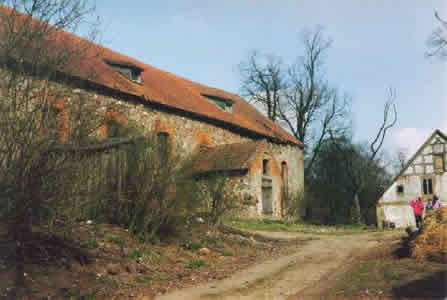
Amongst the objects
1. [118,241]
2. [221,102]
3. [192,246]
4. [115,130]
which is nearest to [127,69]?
[221,102]

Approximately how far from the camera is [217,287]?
8.49m

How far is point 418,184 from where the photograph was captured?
27.3 m

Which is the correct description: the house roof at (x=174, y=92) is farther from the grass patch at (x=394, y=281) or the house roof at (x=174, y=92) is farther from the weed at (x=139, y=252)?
the grass patch at (x=394, y=281)

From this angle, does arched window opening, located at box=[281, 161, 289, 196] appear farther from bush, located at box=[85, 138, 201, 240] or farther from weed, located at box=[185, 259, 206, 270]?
weed, located at box=[185, 259, 206, 270]

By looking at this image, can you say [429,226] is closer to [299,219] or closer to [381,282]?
[381,282]

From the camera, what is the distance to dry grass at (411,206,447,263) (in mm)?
8341

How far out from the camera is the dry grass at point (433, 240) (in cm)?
834

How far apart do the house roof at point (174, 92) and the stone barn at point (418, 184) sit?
25.5ft

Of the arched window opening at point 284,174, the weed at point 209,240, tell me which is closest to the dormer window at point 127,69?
the weed at point 209,240

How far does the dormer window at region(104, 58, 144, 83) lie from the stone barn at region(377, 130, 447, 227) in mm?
17128

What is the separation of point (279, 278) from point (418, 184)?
2129cm

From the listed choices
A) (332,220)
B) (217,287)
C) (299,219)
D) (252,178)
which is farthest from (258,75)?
(217,287)

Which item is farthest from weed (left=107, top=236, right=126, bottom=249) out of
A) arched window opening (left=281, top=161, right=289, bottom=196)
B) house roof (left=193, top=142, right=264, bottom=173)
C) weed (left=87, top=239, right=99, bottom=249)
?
arched window opening (left=281, top=161, right=289, bottom=196)

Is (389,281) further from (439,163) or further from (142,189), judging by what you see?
(439,163)
